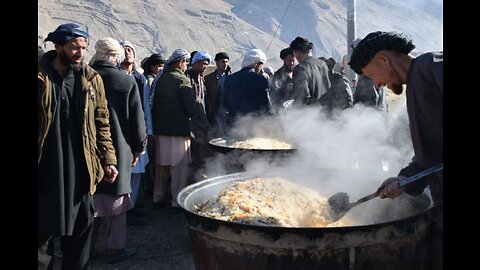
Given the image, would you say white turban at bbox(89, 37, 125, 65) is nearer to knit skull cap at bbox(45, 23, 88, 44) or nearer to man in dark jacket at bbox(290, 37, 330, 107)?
knit skull cap at bbox(45, 23, 88, 44)

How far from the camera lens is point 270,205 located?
3.54 metres

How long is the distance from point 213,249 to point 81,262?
1.23m

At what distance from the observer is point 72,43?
314 centimetres

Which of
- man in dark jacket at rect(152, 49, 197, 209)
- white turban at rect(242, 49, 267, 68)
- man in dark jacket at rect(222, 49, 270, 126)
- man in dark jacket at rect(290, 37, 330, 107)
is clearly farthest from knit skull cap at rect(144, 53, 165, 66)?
man in dark jacket at rect(290, 37, 330, 107)

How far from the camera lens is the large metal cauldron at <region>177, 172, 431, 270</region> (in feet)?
8.57

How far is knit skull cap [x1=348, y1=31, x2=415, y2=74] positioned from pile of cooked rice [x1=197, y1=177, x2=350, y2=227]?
1275mm

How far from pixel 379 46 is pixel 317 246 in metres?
1.28

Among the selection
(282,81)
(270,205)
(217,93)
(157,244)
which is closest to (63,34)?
(270,205)

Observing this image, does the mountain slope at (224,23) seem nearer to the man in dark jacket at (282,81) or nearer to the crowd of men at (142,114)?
the man in dark jacket at (282,81)

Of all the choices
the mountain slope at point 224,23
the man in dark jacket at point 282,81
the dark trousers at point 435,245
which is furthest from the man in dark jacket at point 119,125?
the mountain slope at point 224,23

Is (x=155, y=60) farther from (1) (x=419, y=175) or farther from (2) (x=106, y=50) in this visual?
(1) (x=419, y=175)

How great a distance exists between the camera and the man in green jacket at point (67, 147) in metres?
3.08

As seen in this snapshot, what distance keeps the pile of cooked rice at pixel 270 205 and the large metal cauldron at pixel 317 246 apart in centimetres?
28

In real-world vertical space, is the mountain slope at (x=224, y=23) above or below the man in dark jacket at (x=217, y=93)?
below
